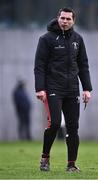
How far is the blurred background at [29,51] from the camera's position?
30859 millimetres

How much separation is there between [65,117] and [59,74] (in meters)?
0.60

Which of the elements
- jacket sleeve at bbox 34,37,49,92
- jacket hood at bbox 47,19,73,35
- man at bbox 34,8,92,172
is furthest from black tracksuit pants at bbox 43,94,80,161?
jacket hood at bbox 47,19,73,35

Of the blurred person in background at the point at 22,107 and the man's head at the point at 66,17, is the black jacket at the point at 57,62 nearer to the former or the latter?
the man's head at the point at 66,17

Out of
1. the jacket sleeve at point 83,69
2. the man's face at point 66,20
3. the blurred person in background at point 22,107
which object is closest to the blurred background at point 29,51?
the blurred person in background at point 22,107

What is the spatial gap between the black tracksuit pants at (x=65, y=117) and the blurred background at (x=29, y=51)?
17.6 meters

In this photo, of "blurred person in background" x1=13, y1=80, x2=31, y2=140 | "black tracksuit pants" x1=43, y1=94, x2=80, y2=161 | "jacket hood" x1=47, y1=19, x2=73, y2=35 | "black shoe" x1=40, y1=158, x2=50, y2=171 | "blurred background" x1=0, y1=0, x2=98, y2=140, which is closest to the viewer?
"black tracksuit pants" x1=43, y1=94, x2=80, y2=161

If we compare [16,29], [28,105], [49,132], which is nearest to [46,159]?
[49,132]

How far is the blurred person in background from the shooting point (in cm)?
2969

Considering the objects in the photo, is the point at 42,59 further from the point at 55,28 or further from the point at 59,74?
the point at 55,28

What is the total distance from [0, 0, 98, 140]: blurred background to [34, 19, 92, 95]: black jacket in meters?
17.7

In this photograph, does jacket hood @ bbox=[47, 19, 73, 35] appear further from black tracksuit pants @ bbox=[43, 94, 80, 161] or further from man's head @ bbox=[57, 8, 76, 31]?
black tracksuit pants @ bbox=[43, 94, 80, 161]

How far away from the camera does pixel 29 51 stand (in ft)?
104

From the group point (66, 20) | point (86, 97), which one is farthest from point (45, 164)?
point (66, 20)

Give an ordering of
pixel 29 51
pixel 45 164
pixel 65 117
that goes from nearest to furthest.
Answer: pixel 65 117 < pixel 45 164 < pixel 29 51
